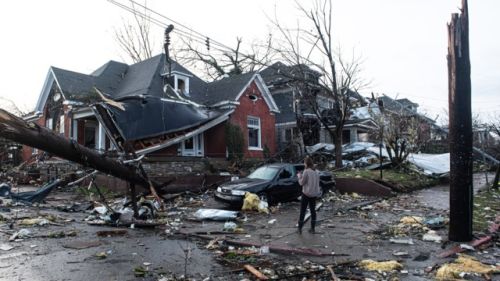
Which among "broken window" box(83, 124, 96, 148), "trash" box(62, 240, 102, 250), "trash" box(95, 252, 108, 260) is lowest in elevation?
"trash" box(62, 240, 102, 250)

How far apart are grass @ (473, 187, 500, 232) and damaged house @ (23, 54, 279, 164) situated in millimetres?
12504

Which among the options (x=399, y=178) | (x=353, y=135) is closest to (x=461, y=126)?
(x=399, y=178)

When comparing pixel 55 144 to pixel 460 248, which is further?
pixel 55 144

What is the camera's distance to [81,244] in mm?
7793

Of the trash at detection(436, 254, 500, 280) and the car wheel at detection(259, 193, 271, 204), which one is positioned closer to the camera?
the trash at detection(436, 254, 500, 280)

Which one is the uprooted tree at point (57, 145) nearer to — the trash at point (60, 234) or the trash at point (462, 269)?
the trash at point (60, 234)

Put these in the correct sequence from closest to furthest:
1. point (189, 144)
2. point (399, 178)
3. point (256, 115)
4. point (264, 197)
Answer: point (264, 197) < point (399, 178) < point (189, 144) < point (256, 115)

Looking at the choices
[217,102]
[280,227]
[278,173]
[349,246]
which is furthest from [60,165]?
[349,246]

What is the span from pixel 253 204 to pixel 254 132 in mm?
13663

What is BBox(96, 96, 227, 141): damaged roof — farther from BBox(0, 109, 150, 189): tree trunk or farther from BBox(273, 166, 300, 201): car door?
BBox(273, 166, 300, 201): car door

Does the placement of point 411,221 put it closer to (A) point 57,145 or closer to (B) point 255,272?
(B) point 255,272

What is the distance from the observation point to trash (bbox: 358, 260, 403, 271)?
5.94 m

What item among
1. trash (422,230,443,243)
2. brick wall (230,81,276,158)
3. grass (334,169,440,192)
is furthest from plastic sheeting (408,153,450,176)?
trash (422,230,443,243)

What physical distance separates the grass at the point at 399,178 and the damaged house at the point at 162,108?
24.8 ft
